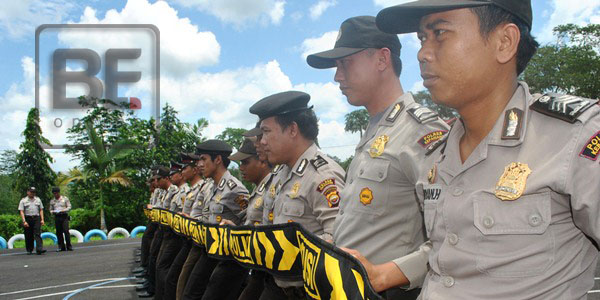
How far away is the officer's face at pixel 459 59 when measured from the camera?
60.8 inches

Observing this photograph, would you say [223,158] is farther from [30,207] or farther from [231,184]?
[30,207]

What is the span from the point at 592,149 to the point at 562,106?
0.16 meters

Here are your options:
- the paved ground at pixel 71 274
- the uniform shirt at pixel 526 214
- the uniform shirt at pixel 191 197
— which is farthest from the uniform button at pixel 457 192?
the uniform shirt at pixel 191 197

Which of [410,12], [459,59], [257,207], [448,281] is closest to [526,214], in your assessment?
[448,281]

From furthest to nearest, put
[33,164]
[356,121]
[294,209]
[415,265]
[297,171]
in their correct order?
[356,121] < [33,164] < [297,171] < [294,209] < [415,265]

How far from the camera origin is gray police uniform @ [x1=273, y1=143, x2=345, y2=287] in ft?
10.4

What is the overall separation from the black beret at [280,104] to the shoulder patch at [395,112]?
50.6 inches

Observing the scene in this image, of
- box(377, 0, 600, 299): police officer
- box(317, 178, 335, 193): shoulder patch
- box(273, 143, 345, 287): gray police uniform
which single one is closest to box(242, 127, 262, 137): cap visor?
box(273, 143, 345, 287): gray police uniform

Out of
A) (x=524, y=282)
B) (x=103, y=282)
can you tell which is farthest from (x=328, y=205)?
(x=103, y=282)

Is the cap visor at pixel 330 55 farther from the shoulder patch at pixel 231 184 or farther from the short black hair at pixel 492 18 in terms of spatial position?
the shoulder patch at pixel 231 184

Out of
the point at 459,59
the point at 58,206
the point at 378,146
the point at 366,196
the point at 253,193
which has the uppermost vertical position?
the point at 459,59

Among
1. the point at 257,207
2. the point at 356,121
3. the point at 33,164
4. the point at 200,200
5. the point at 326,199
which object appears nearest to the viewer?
the point at 326,199

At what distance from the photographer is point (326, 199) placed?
3195mm

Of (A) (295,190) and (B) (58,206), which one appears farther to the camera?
(B) (58,206)
